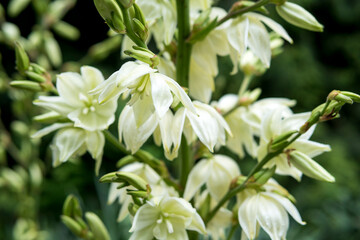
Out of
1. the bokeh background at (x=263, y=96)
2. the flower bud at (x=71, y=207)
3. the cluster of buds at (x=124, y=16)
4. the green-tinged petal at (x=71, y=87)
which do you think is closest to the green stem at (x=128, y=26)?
the cluster of buds at (x=124, y=16)

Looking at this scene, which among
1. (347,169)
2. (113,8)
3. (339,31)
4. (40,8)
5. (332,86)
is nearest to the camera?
(113,8)

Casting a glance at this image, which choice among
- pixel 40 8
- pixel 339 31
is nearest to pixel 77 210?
pixel 40 8

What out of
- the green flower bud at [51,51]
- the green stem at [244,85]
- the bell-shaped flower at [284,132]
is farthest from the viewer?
the green flower bud at [51,51]

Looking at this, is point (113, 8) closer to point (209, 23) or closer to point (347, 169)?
point (209, 23)

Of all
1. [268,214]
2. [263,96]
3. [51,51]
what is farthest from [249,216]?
[263,96]

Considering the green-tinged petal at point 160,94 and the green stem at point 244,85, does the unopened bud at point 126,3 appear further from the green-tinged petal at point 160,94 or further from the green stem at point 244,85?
the green stem at point 244,85

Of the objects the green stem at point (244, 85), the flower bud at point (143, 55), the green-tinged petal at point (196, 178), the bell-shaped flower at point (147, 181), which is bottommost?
the bell-shaped flower at point (147, 181)

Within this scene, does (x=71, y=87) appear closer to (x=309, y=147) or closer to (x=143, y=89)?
(x=143, y=89)
